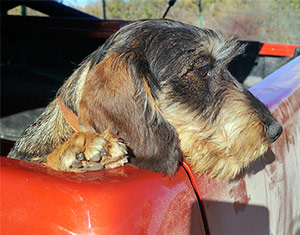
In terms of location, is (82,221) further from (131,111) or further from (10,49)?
(10,49)

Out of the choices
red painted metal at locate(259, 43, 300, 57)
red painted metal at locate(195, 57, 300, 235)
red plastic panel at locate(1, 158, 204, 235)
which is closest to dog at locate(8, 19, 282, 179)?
red painted metal at locate(195, 57, 300, 235)

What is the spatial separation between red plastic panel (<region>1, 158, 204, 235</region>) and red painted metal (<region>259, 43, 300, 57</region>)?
399 cm

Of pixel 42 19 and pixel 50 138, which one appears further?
pixel 42 19

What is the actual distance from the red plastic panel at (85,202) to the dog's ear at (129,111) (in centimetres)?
36

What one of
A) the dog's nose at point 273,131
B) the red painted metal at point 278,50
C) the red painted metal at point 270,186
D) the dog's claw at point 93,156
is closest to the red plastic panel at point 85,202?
the dog's claw at point 93,156

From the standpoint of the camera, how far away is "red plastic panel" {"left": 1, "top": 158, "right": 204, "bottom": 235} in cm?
132

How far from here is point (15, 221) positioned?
1409mm

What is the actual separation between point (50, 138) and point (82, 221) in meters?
1.29

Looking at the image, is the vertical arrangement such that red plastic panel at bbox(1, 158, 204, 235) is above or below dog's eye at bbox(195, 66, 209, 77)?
below

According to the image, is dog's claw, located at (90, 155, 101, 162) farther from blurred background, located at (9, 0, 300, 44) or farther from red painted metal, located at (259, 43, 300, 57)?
blurred background, located at (9, 0, 300, 44)

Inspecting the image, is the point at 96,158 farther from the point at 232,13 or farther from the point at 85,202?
the point at 232,13

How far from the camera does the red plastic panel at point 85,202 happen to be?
52.1 inches

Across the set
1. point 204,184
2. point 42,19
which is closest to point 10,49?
point 42,19

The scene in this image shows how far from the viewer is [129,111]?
6.82ft
